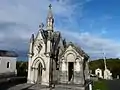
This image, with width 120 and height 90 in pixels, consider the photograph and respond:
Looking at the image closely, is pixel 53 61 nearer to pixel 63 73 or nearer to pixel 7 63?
pixel 63 73

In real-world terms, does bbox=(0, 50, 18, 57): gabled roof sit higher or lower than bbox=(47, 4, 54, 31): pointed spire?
lower

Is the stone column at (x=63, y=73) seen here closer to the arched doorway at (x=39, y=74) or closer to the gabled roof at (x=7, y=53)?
the arched doorway at (x=39, y=74)

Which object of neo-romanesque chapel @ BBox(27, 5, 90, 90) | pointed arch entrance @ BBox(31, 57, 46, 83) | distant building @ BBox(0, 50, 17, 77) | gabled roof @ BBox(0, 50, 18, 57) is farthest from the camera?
gabled roof @ BBox(0, 50, 18, 57)

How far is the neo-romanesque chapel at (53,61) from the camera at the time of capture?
102ft

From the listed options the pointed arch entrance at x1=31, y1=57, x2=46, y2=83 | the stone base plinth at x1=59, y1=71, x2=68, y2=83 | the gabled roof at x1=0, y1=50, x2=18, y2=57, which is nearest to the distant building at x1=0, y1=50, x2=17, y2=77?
the gabled roof at x1=0, y1=50, x2=18, y2=57

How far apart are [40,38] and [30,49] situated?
2609 millimetres

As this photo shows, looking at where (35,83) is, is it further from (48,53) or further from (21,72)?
(21,72)

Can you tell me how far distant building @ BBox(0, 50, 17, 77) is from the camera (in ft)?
155

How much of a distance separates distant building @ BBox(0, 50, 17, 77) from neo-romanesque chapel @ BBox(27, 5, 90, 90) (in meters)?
16.5

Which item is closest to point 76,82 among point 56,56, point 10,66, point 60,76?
point 60,76

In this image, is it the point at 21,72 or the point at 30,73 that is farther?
the point at 21,72

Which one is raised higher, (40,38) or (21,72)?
(40,38)

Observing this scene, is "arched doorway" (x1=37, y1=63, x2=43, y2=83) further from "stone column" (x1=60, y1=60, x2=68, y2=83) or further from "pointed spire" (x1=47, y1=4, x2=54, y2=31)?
"pointed spire" (x1=47, y1=4, x2=54, y2=31)

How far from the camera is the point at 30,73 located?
109 feet
